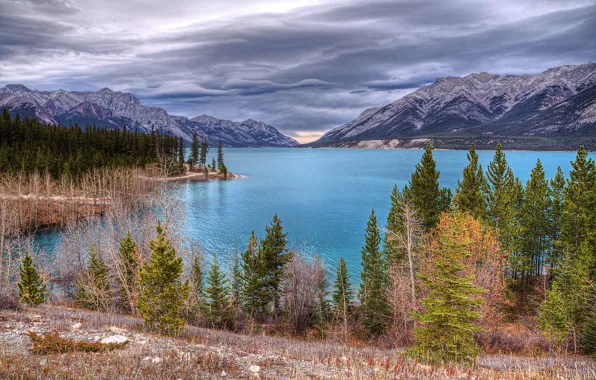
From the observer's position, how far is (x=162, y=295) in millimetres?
18797

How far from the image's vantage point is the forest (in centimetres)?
1952

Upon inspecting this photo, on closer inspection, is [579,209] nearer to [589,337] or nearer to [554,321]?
[589,337]

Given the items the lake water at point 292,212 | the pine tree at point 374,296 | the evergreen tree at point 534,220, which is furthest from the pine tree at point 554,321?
the lake water at point 292,212

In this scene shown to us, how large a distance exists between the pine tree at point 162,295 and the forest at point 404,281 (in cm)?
7

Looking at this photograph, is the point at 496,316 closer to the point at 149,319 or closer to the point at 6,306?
the point at 149,319

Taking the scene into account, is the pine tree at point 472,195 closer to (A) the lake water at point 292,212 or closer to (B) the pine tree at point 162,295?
(A) the lake water at point 292,212

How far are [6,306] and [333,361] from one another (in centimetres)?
1965

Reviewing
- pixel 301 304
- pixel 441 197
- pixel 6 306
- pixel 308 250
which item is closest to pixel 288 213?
pixel 308 250

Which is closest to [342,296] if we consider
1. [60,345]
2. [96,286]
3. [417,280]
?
[417,280]

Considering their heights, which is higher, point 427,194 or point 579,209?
point 427,194

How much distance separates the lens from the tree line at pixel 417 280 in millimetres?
19516

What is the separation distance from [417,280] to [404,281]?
201cm

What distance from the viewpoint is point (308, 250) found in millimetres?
59375

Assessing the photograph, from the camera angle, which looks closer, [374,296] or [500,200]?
[374,296]
